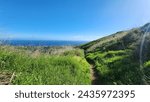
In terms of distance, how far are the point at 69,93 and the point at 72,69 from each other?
519cm

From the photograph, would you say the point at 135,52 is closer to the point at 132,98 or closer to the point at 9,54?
the point at 9,54

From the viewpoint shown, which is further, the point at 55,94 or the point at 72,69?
the point at 72,69

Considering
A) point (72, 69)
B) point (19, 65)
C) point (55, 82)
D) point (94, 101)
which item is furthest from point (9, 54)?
point (94, 101)

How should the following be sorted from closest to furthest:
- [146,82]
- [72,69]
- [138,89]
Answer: [138,89]
[146,82]
[72,69]

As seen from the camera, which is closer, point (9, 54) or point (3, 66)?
point (3, 66)

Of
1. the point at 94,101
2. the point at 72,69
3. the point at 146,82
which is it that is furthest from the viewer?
the point at 72,69

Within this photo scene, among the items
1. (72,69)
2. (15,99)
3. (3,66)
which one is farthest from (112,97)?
(72,69)

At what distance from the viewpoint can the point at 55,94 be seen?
7.27 metres

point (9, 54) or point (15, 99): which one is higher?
point (9, 54)

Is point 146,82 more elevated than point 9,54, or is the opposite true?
point 9,54

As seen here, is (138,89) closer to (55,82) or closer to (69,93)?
(69,93)

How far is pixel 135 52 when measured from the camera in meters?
15.7

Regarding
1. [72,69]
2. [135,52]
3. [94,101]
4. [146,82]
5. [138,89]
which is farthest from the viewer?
[135,52]

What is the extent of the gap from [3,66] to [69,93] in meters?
2.88
